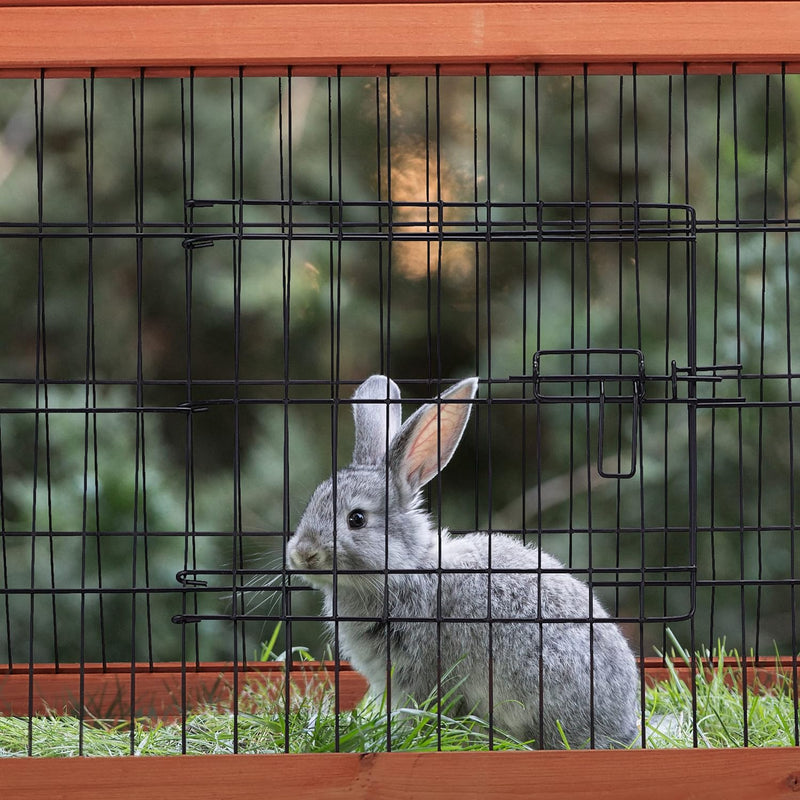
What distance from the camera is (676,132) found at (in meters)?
4.73

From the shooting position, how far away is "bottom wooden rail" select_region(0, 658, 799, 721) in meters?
3.18

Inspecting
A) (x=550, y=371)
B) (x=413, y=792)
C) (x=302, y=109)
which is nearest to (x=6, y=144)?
(x=302, y=109)

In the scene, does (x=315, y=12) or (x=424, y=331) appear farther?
(x=424, y=331)

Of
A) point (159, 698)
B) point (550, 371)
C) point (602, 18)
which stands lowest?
point (159, 698)

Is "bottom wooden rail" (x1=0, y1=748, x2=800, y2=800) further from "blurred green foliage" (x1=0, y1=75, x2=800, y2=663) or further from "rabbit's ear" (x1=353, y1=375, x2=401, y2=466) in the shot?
"blurred green foliage" (x1=0, y1=75, x2=800, y2=663)

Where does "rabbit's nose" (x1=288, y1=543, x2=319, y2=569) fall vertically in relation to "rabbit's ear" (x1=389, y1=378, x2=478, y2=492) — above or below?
below

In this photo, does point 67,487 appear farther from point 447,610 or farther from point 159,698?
point 447,610

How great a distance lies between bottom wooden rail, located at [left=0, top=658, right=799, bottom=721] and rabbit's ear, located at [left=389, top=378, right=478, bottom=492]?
2.13 ft

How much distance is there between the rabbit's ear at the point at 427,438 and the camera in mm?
2764

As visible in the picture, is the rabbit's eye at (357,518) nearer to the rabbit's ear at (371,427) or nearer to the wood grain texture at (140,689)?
the rabbit's ear at (371,427)

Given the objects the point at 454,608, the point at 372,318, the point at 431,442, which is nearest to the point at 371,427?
the point at 431,442

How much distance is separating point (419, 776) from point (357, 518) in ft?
2.81

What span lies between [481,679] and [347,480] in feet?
2.02

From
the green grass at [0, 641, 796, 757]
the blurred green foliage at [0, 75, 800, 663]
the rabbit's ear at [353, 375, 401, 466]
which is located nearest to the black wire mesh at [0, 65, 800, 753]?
the blurred green foliage at [0, 75, 800, 663]
